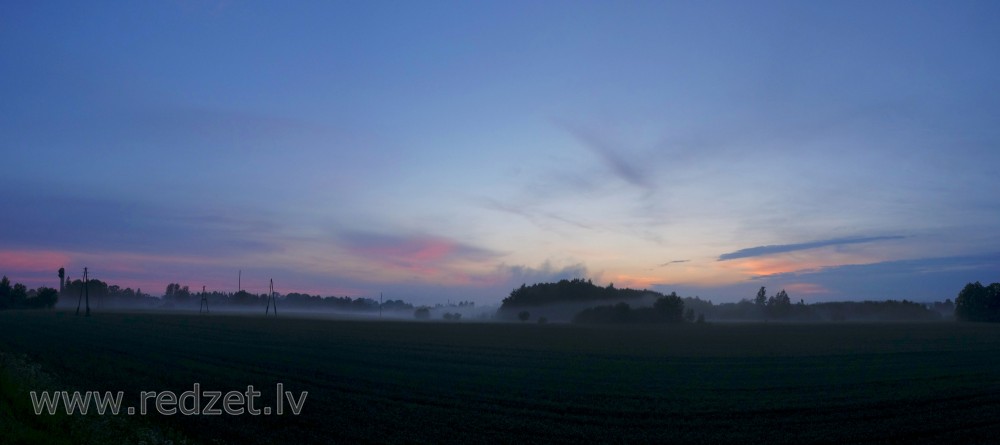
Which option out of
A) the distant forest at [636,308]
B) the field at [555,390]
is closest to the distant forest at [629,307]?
the distant forest at [636,308]

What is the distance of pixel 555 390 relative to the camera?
22.2 m

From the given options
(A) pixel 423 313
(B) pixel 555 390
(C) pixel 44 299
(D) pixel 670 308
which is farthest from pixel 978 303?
(C) pixel 44 299

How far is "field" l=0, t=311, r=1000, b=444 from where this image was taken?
1552cm

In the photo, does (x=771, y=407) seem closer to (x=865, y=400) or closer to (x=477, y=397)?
(x=865, y=400)

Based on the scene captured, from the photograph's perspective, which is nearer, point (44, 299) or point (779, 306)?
point (44, 299)

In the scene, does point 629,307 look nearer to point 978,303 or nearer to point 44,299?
point 978,303

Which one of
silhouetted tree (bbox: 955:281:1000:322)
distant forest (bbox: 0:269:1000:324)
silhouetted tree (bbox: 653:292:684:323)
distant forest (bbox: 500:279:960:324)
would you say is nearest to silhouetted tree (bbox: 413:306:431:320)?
distant forest (bbox: 0:269:1000:324)

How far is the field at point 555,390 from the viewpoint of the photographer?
1552cm

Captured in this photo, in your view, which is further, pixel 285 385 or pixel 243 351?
pixel 243 351

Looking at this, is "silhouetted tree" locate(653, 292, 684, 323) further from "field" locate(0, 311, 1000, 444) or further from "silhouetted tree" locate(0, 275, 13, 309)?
"silhouetted tree" locate(0, 275, 13, 309)

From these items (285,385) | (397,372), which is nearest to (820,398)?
(397,372)

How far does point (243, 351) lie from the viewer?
35.4 m

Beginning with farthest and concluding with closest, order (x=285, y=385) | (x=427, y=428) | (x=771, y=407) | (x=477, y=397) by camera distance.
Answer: (x=285, y=385)
(x=477, y=397)
(x=771, y=407)
(x=427, y=428)

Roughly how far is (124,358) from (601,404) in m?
22.2
